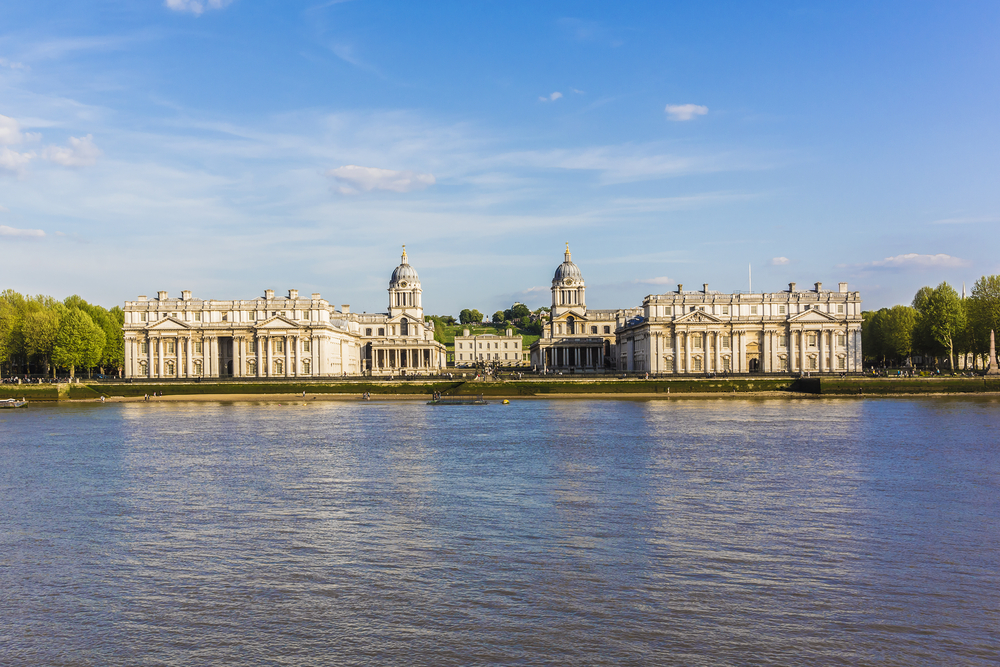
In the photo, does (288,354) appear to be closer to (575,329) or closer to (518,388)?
(518,388)

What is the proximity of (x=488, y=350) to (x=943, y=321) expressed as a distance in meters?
89.8

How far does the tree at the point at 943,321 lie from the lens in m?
102

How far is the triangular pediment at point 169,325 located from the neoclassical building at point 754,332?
67883 mm

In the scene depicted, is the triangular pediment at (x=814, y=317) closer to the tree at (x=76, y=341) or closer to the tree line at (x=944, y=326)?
the tree line at (x=944, y=326)

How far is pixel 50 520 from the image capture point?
2492 cm

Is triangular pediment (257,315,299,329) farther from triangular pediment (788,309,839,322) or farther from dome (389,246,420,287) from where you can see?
triangular pediment (788,309,839,322)

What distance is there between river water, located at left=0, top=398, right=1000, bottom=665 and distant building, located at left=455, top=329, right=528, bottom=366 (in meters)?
125

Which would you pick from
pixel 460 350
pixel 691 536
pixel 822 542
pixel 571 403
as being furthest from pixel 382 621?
pixel 460 350

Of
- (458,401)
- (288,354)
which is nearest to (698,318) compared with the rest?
(458,401)

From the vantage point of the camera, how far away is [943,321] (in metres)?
102

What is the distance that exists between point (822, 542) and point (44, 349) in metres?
109

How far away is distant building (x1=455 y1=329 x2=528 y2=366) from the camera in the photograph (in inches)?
6604

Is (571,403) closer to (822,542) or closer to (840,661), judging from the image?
(822,542)

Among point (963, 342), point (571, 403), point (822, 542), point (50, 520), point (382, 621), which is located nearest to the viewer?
point (382, 621)
